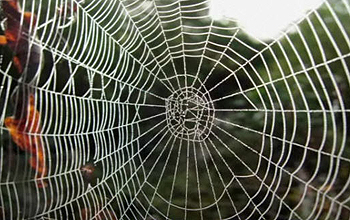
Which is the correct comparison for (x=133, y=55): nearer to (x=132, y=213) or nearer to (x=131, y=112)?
(x=131, y=112)

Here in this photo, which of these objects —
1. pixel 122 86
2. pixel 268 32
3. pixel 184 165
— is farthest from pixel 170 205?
pixel 268 32

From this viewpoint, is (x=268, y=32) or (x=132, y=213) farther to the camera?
(x=132, y=213)

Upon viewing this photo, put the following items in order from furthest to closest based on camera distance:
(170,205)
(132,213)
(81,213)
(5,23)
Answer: (170,205) → (132,213) → (81,213) → (5,23)

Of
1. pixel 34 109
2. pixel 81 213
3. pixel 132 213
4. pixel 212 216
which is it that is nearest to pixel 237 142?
pixel 212 216

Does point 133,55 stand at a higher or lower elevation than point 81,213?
higher

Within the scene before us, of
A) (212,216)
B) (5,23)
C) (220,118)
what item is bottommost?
(212,216)

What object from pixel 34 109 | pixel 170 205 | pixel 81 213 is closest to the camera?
pixel 34 109
